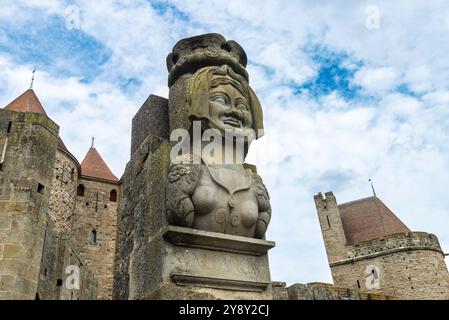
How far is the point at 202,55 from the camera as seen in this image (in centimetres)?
325

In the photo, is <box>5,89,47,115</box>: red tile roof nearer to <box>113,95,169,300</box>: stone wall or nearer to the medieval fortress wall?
the medieval fortress wall

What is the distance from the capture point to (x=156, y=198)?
8.87ft

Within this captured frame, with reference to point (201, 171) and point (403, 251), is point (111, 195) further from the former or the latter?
point (201, 171)

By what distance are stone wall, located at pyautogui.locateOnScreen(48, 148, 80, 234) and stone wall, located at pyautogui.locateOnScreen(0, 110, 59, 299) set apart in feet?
46.6

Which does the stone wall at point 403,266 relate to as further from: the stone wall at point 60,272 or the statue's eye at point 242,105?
the statue's eye at point 242,105

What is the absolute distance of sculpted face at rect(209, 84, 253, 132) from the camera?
9.87ft

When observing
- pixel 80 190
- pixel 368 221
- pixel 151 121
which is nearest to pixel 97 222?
pixel 80 190

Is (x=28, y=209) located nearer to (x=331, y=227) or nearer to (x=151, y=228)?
(x=151, y=228)

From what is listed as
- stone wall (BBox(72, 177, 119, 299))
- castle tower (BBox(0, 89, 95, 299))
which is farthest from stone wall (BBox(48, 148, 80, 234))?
castle tower (BBox(0, 89, 95, 299))

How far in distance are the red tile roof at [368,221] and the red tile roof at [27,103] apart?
2175 cm

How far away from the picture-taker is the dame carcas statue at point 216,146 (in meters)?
2.58
